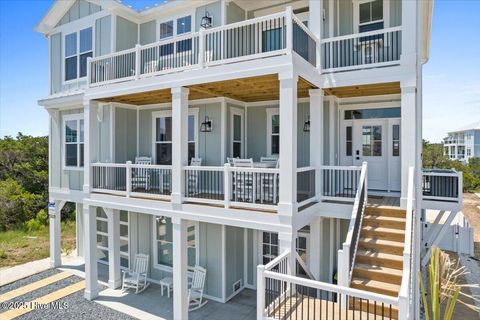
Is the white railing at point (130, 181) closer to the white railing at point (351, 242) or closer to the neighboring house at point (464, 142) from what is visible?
the white railing at point (351, 242)

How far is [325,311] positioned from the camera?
575 centimetres

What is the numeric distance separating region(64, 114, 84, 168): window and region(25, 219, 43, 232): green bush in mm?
8176

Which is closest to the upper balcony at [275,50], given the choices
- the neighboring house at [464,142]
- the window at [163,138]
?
the window at [163,138]

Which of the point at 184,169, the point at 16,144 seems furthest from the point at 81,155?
the point at 16,144

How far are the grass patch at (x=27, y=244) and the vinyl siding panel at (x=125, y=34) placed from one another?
31.9 ft

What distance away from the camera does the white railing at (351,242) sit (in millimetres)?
5684

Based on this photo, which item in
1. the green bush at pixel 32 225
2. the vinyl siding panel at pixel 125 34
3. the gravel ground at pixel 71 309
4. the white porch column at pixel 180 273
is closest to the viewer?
the white porch column at pixel 180 273

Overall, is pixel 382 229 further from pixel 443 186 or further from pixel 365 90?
pixel 365 90

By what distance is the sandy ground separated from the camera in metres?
15.3

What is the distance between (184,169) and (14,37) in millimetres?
16692

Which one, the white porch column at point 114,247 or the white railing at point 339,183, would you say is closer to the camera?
the white railing at point 339,183

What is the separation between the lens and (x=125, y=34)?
1137 cm

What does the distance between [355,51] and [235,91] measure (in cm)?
340

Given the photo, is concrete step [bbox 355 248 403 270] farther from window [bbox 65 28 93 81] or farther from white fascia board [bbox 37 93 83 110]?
window [bbox 65 28 93 81]
